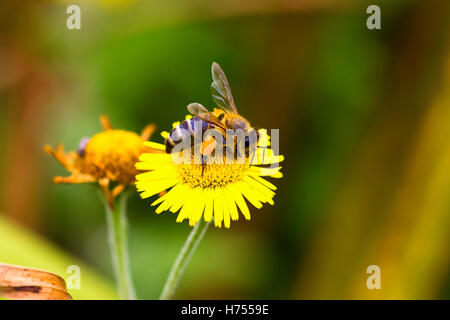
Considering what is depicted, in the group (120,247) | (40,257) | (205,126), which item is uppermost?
(205,126)

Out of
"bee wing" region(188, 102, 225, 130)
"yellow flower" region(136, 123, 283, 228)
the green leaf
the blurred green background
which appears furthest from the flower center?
the blurred green background

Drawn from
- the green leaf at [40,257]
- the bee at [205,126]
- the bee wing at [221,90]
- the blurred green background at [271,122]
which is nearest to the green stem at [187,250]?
the bee at [205,126]

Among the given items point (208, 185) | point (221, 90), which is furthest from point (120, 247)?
point (221, 90)

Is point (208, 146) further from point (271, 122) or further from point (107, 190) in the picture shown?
point (271, 122)

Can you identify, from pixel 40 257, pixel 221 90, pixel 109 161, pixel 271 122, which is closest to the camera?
pixel 109 161

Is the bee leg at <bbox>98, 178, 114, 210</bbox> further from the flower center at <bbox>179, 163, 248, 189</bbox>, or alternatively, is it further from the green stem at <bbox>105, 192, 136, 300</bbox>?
the flower center at <bbox>179, 163, 248, 189</bbox>

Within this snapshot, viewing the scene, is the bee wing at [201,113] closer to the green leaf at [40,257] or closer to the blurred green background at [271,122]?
the green leaf at [40,257]

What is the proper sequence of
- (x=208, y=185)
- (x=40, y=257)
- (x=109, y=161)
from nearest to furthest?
(x=208, y=185) → (x=109, y=161) → (x=40, y=257)
